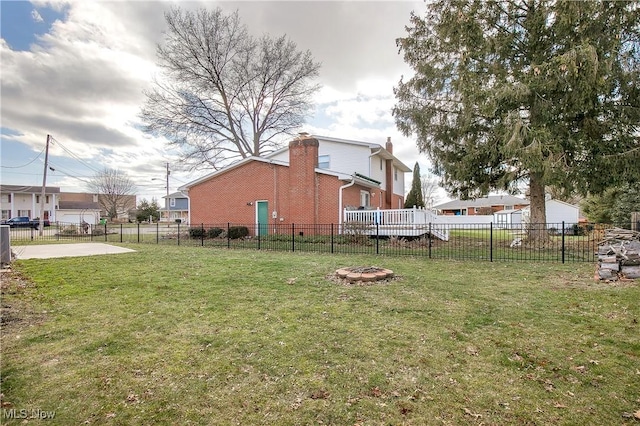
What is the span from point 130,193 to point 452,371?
62212mm

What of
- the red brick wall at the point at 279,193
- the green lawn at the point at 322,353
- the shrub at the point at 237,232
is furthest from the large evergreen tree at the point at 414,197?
the green lawn at the point at 322,353

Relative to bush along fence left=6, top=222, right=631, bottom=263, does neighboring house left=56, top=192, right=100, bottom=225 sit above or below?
above

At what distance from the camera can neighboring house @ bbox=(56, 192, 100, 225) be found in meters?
36.8

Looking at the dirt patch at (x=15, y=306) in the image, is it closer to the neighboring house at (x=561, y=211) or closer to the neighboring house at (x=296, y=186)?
the neighboring house at (x=296, y=186)

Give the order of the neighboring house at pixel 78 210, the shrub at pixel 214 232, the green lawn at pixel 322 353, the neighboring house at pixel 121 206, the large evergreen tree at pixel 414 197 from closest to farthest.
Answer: the green lawn at pixel 322 353, the shrub at pixel 214 232, the large evergreen tree at pixel 414 197, the neighboring house at pixel 78 210, the neighboring house at pixel 121 206

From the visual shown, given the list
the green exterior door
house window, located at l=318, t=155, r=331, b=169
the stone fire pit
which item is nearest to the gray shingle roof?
house window, located at l=318, t=155, r=331, b=169

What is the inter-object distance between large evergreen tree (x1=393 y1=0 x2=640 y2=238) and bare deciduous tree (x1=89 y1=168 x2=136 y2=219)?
52.0m

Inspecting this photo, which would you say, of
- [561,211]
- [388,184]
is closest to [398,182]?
[388,184]

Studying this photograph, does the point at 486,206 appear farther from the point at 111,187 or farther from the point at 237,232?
the point at 111,187

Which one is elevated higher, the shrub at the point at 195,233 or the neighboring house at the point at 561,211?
the neighboring house at the point at 561,211

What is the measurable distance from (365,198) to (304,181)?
14.5 ft

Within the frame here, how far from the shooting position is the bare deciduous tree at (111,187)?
50594 mm

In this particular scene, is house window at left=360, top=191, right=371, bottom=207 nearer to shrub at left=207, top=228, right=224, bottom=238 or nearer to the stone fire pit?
shrub at left=207, top=228, right=224, bottom=238

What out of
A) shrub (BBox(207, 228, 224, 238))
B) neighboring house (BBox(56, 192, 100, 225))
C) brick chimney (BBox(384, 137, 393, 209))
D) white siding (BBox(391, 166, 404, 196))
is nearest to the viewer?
shrub (BBox(207, 228, 224, 238))
